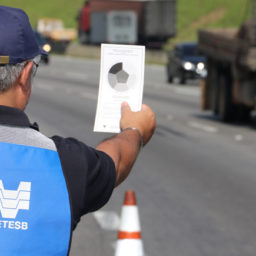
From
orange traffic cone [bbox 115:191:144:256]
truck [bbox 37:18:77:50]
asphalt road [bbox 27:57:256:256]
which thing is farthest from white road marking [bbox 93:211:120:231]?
truck [bbox 37:18:77:50]

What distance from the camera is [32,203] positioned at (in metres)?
2.60

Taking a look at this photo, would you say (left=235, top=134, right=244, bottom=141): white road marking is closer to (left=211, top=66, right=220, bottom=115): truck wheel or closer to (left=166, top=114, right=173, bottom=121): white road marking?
(left=211, top=66, right=220, bottom=115): truck wheel

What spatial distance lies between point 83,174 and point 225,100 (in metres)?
16.7

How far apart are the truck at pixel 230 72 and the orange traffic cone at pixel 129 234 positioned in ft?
35.9

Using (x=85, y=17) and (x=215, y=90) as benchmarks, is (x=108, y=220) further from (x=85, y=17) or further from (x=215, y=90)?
(x=85, y=17)

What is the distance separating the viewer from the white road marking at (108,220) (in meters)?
8.26

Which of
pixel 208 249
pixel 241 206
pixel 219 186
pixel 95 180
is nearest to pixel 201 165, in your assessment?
pixel 219 186

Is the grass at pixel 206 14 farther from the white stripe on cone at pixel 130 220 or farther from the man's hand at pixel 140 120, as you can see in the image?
the man's hand at pixel 140 120

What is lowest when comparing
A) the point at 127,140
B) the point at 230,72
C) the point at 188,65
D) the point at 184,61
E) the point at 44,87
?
the point at 44,87

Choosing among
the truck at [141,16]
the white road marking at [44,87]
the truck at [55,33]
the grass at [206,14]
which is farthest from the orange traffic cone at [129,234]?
the grass at [206,14]

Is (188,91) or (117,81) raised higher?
(117,81)

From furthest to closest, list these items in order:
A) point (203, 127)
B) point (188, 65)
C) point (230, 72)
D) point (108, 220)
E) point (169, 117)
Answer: point (188, 65), point (169, 117), point (230, 72), point (203, 127), point (108, 220)

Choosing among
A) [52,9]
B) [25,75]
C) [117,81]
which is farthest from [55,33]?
[25,75]

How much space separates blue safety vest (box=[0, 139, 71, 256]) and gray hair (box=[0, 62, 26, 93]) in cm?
17
